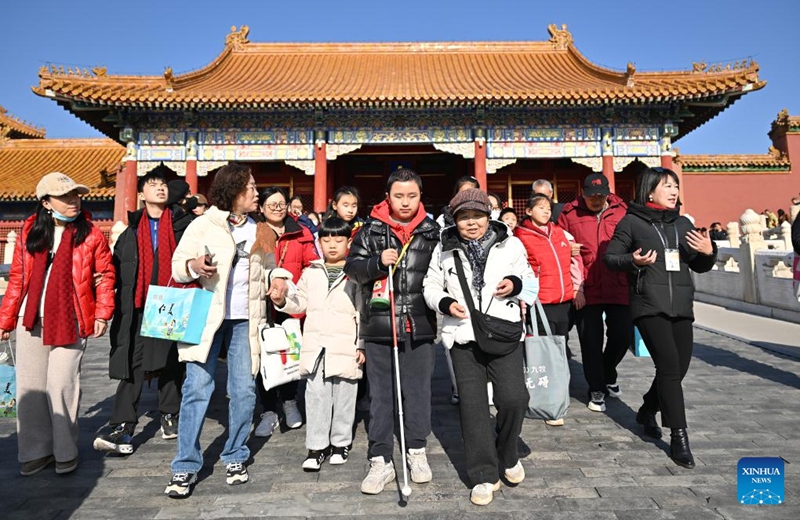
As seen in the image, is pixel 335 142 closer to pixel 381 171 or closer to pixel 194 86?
pixel 381 171

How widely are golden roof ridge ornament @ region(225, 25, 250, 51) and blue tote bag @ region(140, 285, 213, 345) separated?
1483cm

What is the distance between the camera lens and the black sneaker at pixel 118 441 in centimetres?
310

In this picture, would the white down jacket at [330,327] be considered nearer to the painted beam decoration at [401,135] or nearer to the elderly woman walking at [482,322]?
the elderly woman walking at [482,322]

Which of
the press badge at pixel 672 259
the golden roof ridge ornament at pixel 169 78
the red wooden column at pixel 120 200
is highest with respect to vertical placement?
the golden roof ridge ornament at pixel 169 78

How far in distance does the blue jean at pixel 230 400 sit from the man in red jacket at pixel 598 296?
2586mm

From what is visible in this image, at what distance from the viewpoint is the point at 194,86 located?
12.5 m

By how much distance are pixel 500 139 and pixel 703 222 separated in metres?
8.70

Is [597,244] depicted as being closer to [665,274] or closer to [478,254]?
[665,274]

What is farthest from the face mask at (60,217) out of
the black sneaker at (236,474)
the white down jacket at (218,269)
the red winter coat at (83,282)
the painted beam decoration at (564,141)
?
the painted beam decoration at (564,141)

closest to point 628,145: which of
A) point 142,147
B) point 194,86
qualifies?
point 194,86

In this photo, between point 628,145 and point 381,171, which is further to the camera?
point 381,171

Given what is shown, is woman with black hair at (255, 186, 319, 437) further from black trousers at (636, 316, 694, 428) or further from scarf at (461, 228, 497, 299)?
black trousers at (636, 316, 694, 428)

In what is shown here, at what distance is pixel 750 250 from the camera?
346 inches

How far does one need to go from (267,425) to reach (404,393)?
1.30 metres
